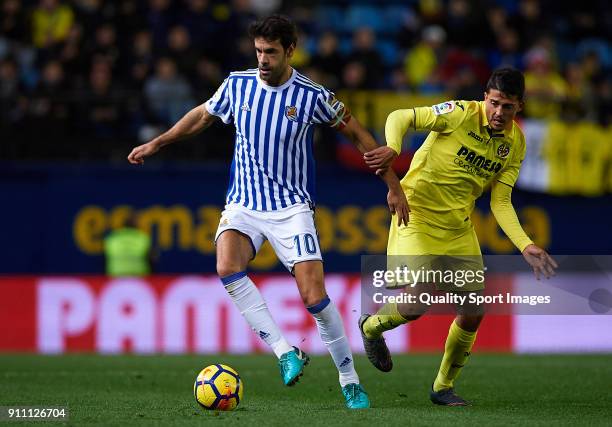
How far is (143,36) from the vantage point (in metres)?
16.9

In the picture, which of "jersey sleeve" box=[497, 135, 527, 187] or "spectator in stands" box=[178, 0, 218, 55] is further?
"spectator in stands" box=[178, 0, 218, 55]

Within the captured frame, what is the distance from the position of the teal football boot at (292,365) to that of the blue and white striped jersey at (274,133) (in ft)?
3.34

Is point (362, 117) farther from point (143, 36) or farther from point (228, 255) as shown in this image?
point (228, 255)

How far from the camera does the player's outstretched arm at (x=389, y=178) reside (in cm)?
817

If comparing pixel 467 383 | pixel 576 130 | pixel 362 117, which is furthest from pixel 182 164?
pixel 467 383

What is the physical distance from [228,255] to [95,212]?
9305 millimetres

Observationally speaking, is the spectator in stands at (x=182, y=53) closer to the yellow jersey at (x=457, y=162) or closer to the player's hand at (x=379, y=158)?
the yellow jersey at (x=457, y=162)

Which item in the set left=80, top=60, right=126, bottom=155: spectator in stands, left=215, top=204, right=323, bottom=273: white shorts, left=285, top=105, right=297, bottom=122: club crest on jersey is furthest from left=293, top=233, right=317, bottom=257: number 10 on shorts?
left=80, top=60, right=126, bottom=155: spectator in stands

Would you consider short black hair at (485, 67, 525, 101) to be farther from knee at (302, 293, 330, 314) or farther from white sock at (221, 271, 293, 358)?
white sock at (221, 271, 293, 358)

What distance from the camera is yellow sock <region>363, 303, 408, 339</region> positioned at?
29.0 feet

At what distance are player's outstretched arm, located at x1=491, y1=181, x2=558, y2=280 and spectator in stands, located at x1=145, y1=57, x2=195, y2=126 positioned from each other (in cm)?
828

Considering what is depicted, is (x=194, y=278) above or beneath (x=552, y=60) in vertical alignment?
beneath

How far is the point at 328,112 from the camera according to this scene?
8328 millimetres

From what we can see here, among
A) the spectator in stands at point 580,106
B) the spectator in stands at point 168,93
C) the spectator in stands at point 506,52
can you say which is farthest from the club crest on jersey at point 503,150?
the spectator in stands at point 506,52
